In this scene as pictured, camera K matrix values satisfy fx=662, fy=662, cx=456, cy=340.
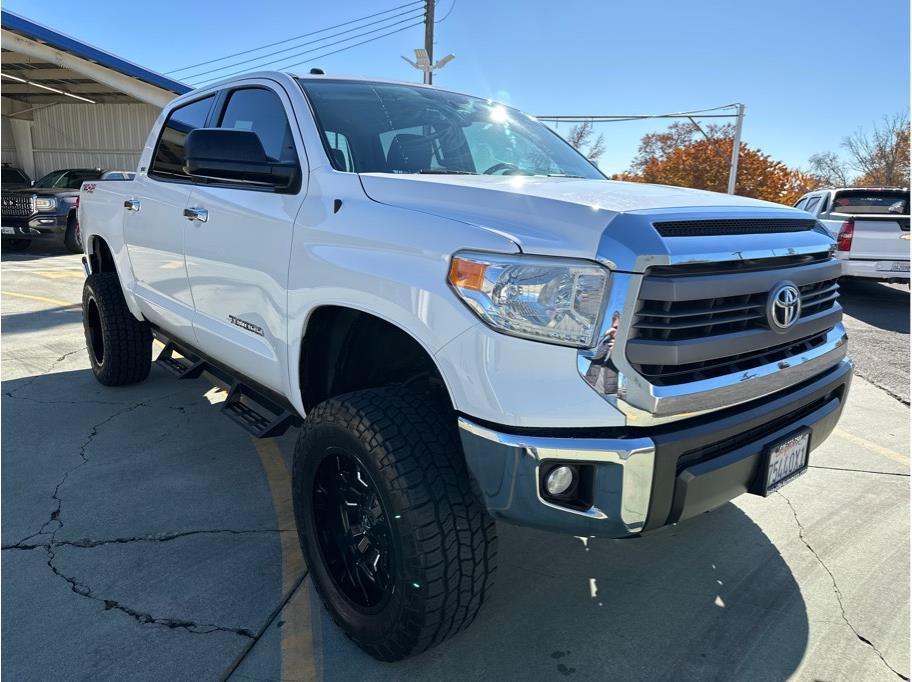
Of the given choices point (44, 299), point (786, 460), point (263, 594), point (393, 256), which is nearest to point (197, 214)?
point (393, 256)

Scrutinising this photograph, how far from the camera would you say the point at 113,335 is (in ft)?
15.5

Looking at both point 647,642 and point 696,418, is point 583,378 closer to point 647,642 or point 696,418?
point 696,418

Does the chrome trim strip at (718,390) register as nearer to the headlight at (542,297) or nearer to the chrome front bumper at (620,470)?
the chrome front bumper at (620,470)

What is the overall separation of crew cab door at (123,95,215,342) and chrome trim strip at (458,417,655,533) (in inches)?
94.6

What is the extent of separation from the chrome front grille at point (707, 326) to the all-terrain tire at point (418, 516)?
2.11 feet

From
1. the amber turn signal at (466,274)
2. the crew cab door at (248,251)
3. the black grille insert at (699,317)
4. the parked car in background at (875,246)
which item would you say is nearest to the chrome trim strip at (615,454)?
the black grille insert at (699,317)

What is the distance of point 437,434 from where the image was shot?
204 centimetres

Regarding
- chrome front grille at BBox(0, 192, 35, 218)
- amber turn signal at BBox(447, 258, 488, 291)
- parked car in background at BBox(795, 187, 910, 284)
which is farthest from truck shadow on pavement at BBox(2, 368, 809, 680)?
chrome front grille at BBox(0, 192, 35, 218)

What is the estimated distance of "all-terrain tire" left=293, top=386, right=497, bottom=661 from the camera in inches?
76.5

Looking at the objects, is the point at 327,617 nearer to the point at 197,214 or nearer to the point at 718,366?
the point at 718,366

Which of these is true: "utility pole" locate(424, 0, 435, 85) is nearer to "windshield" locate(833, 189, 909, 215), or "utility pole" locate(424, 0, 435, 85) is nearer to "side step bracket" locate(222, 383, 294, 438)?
"windshield" locate(833, 189, 909, 215)

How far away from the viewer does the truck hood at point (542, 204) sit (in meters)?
1.82

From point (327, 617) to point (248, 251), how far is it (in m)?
1.52

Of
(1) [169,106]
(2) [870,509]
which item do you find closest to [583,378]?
(2) [870,509]
